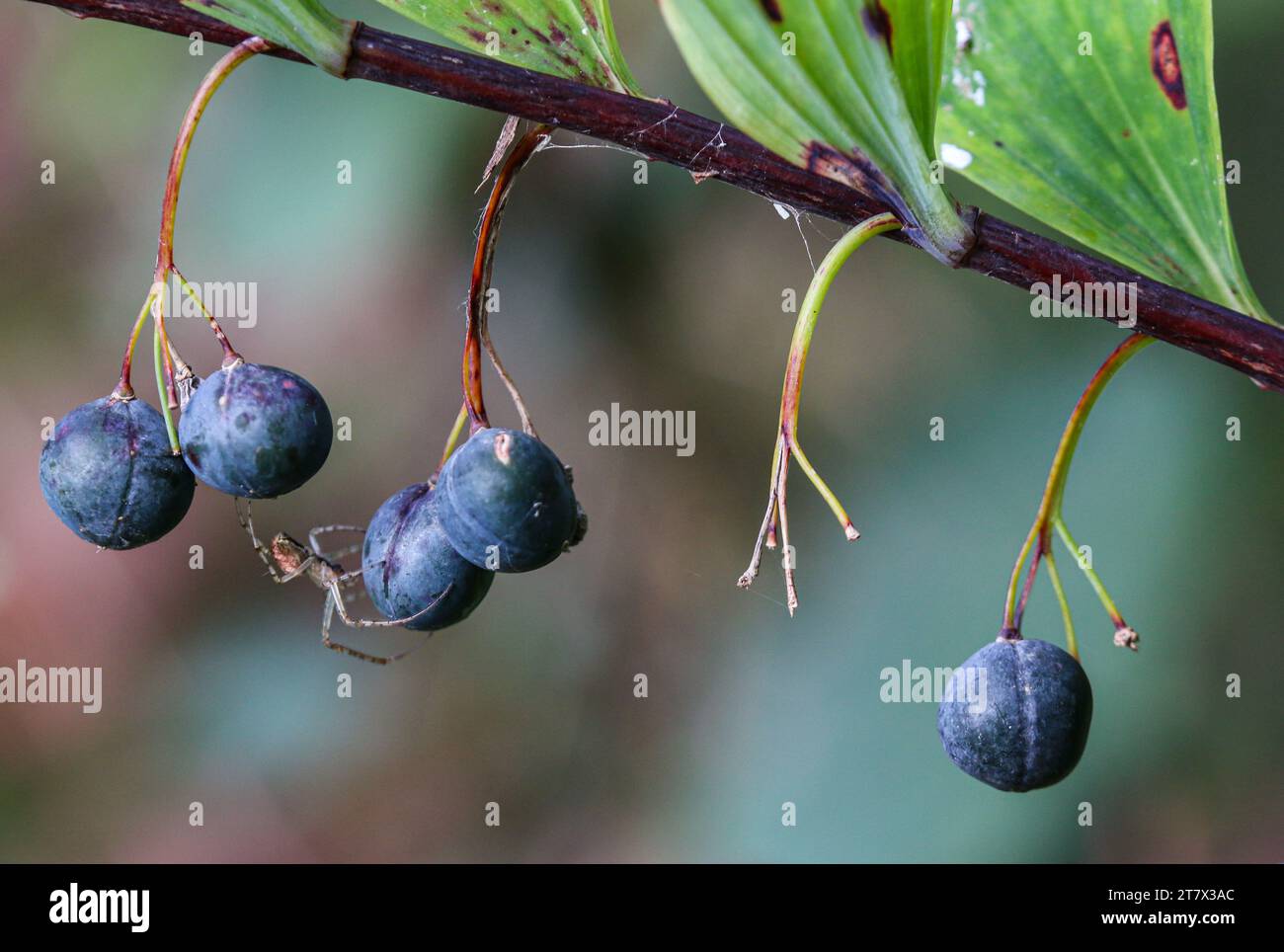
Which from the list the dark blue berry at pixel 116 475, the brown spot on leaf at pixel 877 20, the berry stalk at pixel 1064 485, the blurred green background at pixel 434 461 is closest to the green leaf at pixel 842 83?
the brown spot on leaf at pixel 877 20

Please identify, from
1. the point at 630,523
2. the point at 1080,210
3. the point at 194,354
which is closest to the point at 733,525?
the point at 630,523

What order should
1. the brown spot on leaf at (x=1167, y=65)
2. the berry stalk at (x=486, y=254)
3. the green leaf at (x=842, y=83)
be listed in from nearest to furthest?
the green leaf at (x=842, y=83), the berry stalk at (x=486, y=254), the brown spot on leaf at (x=1167, y=65)

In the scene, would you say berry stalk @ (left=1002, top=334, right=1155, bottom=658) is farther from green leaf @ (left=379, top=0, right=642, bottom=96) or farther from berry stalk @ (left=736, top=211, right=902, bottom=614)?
green leaf @ (left=379, top=0, right=642, bottom=96)

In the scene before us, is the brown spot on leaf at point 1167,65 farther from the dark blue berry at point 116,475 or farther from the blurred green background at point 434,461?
the blurred green background at point 434,461

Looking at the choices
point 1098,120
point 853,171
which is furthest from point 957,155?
point 853,171

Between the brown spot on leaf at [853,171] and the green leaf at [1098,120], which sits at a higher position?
the green leaf at [1098,120]

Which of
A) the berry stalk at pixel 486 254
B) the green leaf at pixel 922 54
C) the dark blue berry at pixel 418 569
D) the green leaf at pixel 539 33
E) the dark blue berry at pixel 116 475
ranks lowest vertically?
the dark blue berry at pixel 418 569
